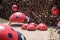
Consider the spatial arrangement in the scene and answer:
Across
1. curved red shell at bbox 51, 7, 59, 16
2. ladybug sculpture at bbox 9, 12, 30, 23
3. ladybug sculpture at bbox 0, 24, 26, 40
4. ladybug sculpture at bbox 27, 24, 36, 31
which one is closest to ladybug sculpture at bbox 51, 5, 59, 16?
curved red shell at bbox 51, 7, 59, 16

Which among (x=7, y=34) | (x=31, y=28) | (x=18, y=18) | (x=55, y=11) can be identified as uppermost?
(x=55, y=11)

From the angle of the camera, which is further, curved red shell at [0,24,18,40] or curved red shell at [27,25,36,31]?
curved red shell at [27,25,36,31]

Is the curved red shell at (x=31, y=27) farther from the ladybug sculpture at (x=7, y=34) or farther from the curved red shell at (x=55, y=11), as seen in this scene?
the ladybug sculpture at (x=7, y=34)

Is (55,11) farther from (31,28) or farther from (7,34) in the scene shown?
(7,34)

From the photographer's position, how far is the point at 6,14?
11.5 meters

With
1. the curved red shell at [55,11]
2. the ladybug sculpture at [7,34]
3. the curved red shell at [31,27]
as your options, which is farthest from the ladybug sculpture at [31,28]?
the ladybug sculpture at [7,34]

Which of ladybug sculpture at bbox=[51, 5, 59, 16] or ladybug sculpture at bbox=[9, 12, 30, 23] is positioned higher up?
ladybug sculpture at bbox=[51, 5, 59, 16]

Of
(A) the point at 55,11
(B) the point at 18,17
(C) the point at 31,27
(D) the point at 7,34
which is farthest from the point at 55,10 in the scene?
(D) the point at 7,34

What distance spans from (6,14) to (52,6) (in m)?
2.78

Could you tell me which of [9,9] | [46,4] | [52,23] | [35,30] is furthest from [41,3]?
[9,9]

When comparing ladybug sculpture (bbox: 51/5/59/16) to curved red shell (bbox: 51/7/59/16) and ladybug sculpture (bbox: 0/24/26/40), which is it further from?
ladybug sculpture (bbox: 0/24/26/40)

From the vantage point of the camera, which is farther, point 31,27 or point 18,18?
point 18,18

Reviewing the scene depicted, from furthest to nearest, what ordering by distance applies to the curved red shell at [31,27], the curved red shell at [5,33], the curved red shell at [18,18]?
1. the curved red shell at [18,18]
2. the curved red shell at [31,27]
3. the curved red shell at [5,33]

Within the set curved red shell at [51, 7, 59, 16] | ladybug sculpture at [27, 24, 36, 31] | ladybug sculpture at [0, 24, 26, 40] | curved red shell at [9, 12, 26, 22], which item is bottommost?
ladybug sculpture at [27, 24, 36, 31]
